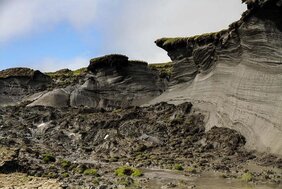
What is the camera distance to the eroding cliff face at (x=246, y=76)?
38781 mm

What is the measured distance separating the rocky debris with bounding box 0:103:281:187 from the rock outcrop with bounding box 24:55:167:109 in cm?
495

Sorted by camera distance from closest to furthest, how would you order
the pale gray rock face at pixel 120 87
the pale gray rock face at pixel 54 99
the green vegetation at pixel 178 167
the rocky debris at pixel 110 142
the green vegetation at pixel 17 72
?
the green vegetation at pixel 178 167 → the rocky debris at pixel 110 142 → the pale gray rock face at pixel 120 87 → the pale gray rock face at pixel 54 99 → the green vegetation at pixel 17 72

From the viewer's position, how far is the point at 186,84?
204 feet

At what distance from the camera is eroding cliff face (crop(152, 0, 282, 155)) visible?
38.8 m

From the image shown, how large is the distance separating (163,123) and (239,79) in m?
12.2

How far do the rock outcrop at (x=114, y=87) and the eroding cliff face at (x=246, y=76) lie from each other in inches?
568

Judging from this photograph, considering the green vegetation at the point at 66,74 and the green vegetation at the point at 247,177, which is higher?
the green vegetation at the point at 66,74

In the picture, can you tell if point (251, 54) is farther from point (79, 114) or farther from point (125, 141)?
point (79, 114)

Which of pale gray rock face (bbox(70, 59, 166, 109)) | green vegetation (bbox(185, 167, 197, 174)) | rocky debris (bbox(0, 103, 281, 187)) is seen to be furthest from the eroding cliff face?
pale gray rock face (bbox(70, 59, 166, 109))

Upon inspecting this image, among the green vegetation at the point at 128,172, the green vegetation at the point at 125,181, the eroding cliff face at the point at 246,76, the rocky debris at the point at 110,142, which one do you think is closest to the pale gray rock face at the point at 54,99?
the rocky debris at the point at 110,142

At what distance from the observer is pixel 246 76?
44375 mm

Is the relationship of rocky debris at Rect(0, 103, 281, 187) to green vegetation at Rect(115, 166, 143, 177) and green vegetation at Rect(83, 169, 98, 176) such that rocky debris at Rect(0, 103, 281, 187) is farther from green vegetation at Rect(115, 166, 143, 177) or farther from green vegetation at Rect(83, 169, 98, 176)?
green vegetation at Rect(115, 166, 143, 177)

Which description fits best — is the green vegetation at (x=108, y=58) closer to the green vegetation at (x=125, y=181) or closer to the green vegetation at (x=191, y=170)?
the green vegetation at (x=191, y=170)

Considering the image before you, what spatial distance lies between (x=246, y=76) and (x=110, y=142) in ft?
50.9
